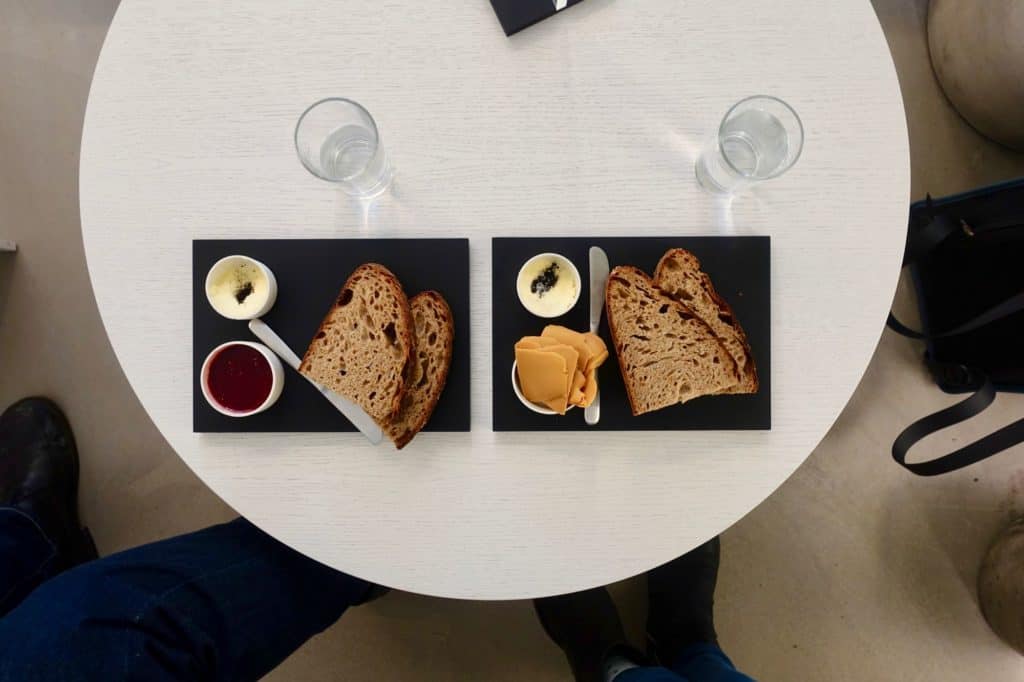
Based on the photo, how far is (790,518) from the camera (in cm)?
147

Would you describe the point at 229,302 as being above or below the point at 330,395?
above

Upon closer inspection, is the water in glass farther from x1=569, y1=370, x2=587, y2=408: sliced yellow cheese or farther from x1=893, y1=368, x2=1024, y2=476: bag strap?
x1=893, y1=368, x2=1024, y2=476: bag strap

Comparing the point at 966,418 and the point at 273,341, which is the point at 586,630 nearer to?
the point at 966,418

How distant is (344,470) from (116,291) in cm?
40

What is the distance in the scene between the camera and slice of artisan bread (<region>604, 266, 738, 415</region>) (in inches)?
32.6

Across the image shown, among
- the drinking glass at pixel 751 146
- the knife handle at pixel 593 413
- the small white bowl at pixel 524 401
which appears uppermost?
the drinking glass at pixel 751 146

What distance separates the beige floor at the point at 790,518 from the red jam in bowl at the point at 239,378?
31.5 inches

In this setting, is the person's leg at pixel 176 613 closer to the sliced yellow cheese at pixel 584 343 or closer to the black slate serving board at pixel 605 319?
the black slate serving board at pixel 605 319

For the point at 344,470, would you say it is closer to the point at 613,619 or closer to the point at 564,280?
the point at 564,280

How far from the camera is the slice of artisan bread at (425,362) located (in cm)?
83

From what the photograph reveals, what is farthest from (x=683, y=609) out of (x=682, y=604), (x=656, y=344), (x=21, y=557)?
(x=21, y=557)

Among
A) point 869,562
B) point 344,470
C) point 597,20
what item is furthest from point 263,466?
point 869,562

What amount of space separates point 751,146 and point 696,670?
3.24 feet

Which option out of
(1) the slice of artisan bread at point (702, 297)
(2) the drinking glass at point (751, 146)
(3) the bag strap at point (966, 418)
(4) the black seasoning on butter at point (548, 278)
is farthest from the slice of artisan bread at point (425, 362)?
(3) the bag strap at point (966, 418)
